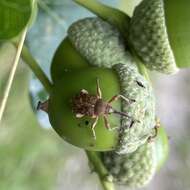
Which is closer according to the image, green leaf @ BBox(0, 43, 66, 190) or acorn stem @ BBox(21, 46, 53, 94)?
acorn stem @ BBox(21, 46, 53, 94)

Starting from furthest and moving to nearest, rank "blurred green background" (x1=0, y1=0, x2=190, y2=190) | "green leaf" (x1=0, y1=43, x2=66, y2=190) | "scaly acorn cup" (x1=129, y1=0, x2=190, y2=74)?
"green leaf" (x1=0, y1=43, x2=66, y2=190) < "blurred green background" (x1=0, y1=0, x2=190, y2=190) < "scaly acorn cup" (x1=129, y1=0, x2=190, y2=74)

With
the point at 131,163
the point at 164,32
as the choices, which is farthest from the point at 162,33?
the point at 131,163

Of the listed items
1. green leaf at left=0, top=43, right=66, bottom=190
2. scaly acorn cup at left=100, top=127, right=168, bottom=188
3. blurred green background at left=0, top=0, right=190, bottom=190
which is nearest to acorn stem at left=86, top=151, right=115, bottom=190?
scaly acorn cup at left=100, top=127, right=168, bottom=188

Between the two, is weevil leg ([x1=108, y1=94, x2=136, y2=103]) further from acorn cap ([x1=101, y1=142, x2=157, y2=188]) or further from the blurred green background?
the blurred green background

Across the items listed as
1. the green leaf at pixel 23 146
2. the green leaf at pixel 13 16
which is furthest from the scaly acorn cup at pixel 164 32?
the green leaf at pixel 23 146

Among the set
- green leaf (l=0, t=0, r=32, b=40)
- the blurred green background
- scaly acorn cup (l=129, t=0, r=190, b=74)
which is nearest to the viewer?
green leaf (l=0, t=0, r=32, b=40)

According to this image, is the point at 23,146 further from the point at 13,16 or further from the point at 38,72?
the point at 13,16

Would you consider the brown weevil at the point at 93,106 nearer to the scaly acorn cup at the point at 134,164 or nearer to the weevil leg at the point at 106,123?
the weevil leg at the point at 106,123
